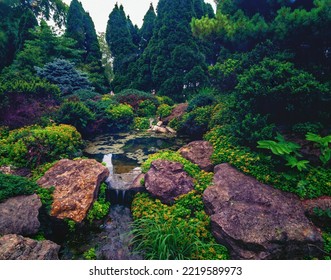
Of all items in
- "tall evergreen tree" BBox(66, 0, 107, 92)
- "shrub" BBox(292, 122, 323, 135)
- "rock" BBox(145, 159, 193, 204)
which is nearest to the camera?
"rock" BBox(145, 159, 193, 204)

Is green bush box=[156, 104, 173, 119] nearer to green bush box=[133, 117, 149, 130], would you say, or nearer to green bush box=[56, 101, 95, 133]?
green bush box=[133, 117, 149, 130]

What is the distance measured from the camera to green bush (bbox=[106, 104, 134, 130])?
10.8 m

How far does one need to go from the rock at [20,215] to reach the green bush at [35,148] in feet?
6.12

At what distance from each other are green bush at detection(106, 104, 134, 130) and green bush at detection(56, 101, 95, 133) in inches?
68.8

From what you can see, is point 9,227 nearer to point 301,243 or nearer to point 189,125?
point 301,243

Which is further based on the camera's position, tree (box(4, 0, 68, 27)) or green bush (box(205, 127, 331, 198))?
tree (box(4, 0, 68, 27))

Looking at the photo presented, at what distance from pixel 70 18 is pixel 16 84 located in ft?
52.8

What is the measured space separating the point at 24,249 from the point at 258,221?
11.8 feet

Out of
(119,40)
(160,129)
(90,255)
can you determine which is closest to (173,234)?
(90,255)

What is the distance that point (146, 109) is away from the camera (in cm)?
1294

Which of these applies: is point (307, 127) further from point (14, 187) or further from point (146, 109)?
point (146, 109)

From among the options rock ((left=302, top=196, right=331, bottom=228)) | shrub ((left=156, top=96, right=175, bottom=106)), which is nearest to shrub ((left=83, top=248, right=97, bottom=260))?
rock ((left=302, top=196, right=331, bottom=228))

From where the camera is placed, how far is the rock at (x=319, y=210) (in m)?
3.73

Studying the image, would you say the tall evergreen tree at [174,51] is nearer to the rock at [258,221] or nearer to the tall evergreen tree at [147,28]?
the tall evergreen tree at [147,28]
